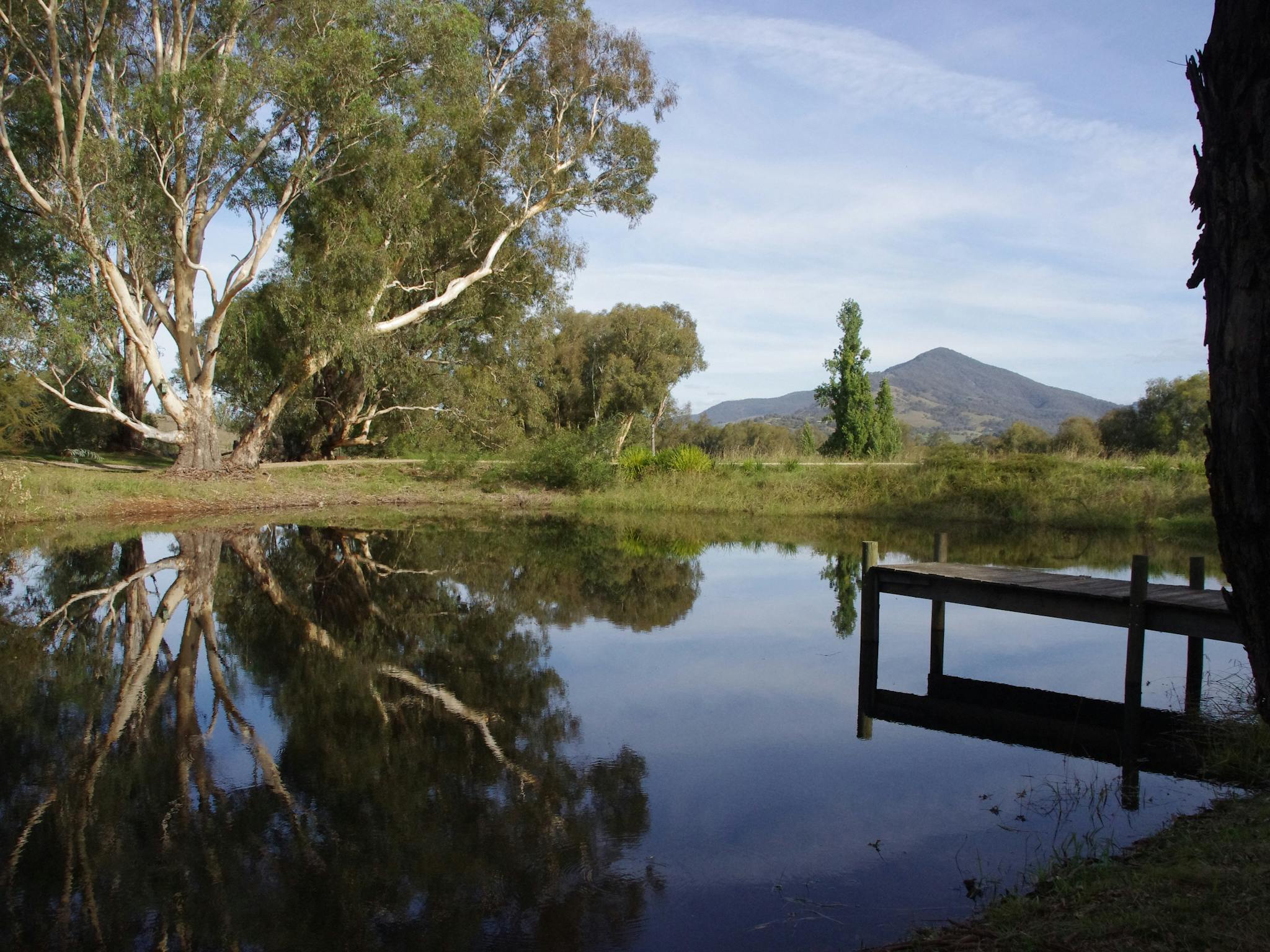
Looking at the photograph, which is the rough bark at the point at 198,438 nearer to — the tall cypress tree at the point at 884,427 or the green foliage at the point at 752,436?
the tall cypress tree at the point at 884,427

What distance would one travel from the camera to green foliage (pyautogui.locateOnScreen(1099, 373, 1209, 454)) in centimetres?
3516

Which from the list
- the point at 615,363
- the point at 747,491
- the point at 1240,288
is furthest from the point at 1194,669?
the point at 615,363

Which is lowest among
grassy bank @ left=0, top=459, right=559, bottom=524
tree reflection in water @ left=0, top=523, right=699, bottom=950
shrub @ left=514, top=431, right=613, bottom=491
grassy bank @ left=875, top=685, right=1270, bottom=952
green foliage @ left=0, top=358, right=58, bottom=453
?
tree reflection in water @ left=0, top=523, right=699, bottom=950

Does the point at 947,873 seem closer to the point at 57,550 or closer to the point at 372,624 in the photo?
the point at 372,624

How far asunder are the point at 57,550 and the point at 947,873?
16.0 meters

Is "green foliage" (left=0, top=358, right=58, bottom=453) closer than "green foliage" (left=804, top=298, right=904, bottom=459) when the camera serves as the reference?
Yes

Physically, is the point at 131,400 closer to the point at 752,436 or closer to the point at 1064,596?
the point at 1064,596

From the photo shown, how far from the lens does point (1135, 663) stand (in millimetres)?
6727

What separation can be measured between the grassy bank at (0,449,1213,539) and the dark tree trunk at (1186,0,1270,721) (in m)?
20.1

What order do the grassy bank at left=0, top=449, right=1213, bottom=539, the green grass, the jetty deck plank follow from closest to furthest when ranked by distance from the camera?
the jetty deck plank < the grassy bank at left=0, top=449, right=1213, bottom=539 < the green grass

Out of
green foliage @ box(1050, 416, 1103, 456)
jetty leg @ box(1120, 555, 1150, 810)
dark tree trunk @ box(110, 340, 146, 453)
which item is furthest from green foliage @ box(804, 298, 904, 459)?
jetty leg @ box(1120, 555, 1150, 810)

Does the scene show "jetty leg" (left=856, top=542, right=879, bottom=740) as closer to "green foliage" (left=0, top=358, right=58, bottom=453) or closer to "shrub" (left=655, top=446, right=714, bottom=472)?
"shrub" (left=655, top=446, right=714, bottom=472)

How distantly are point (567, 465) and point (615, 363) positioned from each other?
54.5 ft

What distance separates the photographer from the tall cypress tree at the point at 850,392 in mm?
35188
